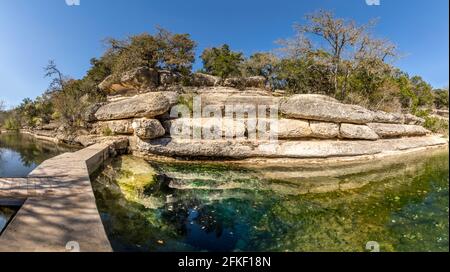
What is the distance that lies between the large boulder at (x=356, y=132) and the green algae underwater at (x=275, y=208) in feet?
9.55

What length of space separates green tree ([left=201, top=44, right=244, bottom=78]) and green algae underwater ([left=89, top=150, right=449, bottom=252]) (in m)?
23.3

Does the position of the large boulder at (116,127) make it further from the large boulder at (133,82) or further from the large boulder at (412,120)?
the large boulder at (412,120)

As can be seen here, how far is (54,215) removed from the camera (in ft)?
13.1

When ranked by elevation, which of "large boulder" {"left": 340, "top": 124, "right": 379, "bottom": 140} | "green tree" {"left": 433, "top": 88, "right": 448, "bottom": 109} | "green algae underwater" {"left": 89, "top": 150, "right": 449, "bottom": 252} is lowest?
"green algae underwater" {"left": 89, "top": 150, "right": 449, "bottom": 252}

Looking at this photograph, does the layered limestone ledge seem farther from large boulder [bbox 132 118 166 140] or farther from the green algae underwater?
the green algae underwater

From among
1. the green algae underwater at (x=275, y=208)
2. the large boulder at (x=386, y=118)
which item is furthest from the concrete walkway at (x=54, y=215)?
the large boulder at (x=386, y=118)

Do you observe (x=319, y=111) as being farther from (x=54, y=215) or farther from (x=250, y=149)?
(x=54, y=215)

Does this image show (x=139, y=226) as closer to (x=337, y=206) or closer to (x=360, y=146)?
(x=337, y=206)

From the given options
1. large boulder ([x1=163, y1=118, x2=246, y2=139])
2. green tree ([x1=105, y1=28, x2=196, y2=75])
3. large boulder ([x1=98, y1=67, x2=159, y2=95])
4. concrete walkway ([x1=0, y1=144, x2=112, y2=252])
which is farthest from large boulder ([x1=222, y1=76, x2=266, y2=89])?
concrete walkway ([x1=0, y1=144, x2=112, y2=252])

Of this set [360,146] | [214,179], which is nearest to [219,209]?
[214,179]

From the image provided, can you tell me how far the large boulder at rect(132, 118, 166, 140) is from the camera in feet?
37.4

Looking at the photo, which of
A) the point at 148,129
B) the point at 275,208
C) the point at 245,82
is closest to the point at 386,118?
the point at 275,208

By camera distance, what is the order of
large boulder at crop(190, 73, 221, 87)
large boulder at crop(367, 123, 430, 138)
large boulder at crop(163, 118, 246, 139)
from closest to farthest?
large boulder at crop(163, 118, 246, 139), large boulder at crop(367, 123, 430, 138), large boulder at crop(190, 73, 221, 87)

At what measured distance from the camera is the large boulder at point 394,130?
13.7 m
